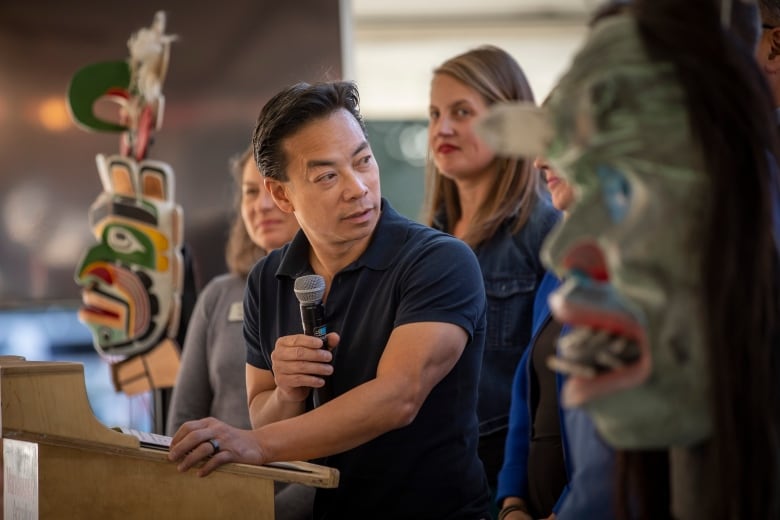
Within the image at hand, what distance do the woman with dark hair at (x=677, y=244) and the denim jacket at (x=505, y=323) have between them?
1.39 m

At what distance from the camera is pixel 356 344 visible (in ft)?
6.17

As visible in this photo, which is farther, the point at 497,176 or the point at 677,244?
the point at 497,176

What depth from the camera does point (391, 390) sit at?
1.71 m

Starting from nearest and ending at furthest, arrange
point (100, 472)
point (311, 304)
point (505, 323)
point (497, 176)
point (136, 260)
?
point (100, 472) → point (311, 304) → point (505, 323) → point (497, 176) → point (136, 260)

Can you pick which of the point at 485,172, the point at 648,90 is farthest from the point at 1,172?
the point at 648,90

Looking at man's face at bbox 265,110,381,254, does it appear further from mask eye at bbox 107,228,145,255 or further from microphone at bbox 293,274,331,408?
mask eye at bbox 107,228,145,255

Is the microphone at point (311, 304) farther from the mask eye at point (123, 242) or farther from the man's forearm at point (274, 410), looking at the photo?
the mask eye at point (123, 242)

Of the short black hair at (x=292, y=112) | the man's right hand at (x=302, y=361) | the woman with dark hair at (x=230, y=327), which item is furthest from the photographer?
the woman with dark hair at (x=230, y=327)

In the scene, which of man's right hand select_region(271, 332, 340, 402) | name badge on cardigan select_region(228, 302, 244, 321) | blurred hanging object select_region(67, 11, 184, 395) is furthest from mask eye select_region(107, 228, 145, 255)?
man's right hand select_region(271, 332, 340, 402)

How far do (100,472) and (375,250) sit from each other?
0.64 metres

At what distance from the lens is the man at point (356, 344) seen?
5.58 feet

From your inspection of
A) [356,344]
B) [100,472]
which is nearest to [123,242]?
[356,344]

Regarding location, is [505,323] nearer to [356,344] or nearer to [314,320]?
[356,344]

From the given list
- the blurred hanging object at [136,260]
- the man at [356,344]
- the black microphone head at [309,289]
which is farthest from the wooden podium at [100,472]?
the blurred hanging object at [136,260]
